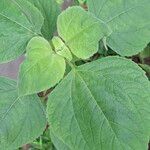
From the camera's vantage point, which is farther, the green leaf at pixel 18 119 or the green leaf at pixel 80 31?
the green leaf at pixel 18 119

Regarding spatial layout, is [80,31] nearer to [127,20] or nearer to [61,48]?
[61,48]

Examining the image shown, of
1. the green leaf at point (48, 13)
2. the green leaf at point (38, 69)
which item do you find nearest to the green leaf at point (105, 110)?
the green leaf at point (38, 69)

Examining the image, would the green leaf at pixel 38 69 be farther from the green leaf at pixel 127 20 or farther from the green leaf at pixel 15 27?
the green leaf at pixel 127 20

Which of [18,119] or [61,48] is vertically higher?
[61,48]

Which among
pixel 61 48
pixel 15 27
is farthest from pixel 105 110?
pixel 15 27

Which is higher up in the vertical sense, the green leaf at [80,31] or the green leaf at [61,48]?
the green leaf at [80,31]

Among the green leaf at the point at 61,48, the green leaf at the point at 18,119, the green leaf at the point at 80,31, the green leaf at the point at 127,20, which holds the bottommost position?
the green leaf at the point at 18,119
